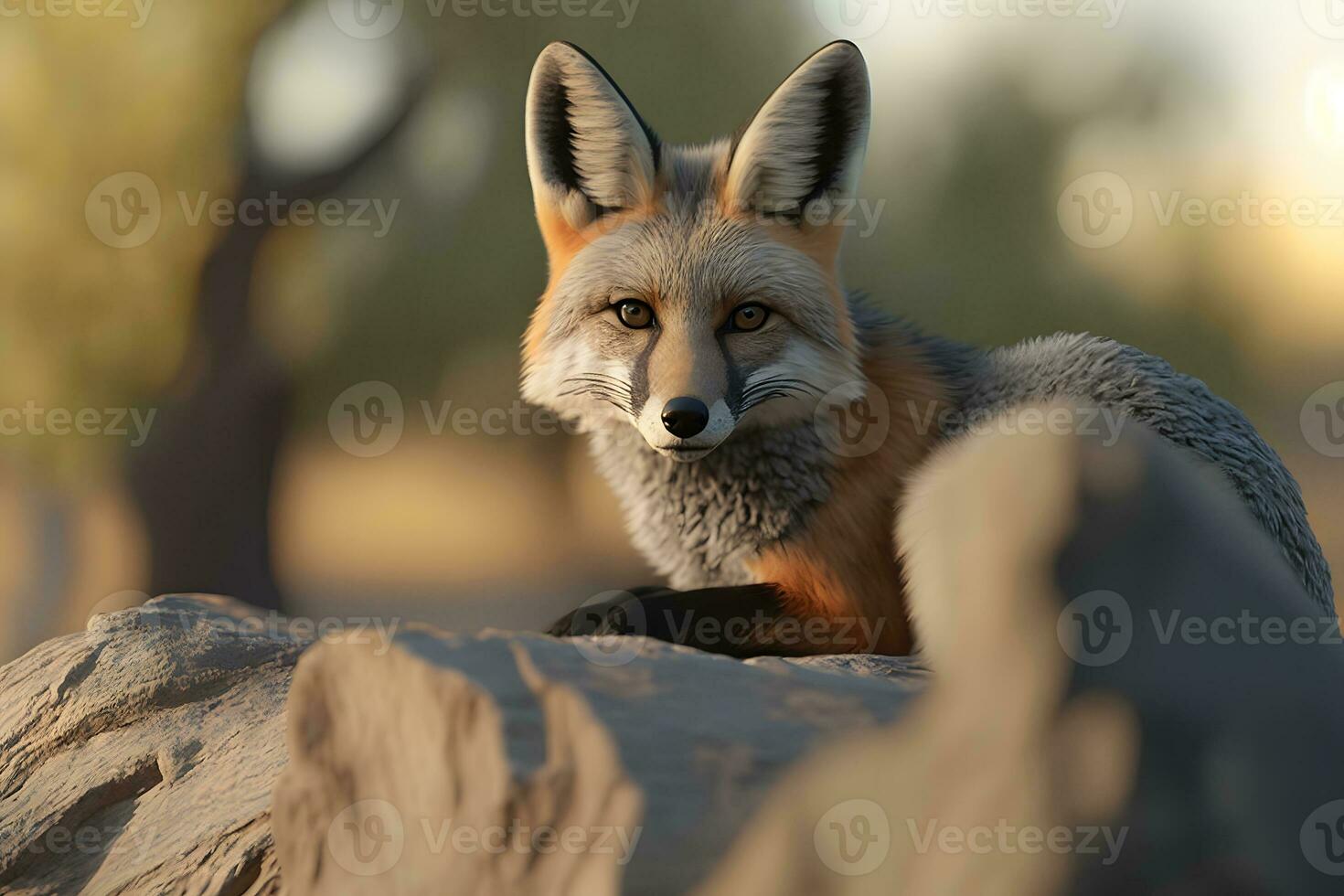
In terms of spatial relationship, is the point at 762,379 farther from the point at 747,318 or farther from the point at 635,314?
the point at 635,314

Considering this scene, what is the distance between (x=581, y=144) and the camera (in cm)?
342

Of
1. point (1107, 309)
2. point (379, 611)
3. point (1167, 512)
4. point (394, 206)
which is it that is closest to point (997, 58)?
point (1107, 309)

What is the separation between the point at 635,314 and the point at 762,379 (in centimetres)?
40

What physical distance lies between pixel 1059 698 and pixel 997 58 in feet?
22.5

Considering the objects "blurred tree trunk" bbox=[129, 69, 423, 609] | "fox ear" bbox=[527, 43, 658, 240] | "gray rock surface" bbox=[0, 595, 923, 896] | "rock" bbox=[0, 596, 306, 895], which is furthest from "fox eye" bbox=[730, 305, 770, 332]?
"blurred tree trunk" bbox=[129, 69, 423, 609]

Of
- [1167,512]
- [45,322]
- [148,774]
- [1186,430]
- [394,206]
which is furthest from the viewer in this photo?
[394,206]

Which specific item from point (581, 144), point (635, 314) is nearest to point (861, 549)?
point (635, 314)

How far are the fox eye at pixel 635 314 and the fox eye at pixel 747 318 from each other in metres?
0.24

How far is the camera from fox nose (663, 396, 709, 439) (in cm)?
290

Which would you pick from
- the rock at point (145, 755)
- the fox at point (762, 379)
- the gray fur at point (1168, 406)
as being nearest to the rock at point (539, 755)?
the rock at point (145, 755)

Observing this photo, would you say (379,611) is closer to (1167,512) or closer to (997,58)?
(997,58)

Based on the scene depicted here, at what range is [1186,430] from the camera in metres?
3.16

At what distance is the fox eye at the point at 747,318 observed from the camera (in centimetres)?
318

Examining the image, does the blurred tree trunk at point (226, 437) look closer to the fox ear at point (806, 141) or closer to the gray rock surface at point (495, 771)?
the fox ear at point (806, 141)
